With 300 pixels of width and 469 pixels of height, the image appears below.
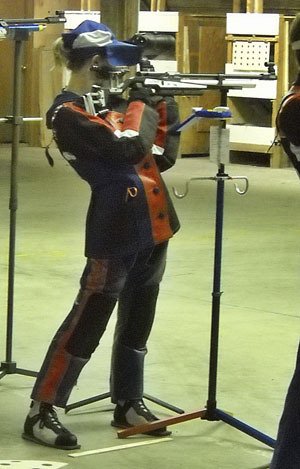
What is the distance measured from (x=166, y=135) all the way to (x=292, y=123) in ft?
3.82

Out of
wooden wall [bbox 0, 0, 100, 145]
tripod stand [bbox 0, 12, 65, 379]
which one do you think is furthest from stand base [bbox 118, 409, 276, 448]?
wooden wall [bbox 0, 0, 100, 145]

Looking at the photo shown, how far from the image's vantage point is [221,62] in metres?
15.5

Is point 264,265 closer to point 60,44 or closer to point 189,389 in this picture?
point 189,389

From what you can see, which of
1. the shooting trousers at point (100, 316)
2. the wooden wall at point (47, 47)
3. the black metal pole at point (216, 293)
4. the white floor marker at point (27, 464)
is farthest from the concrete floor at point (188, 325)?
the wooden wall at point (47, 47)

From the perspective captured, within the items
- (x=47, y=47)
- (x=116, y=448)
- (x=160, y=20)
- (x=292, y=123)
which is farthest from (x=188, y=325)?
(x=47, y=47)

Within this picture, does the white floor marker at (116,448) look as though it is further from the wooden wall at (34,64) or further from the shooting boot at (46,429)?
the wooden wall at (34,64)

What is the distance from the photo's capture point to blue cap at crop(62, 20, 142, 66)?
415cm

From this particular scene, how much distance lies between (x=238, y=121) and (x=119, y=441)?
10.7 meters

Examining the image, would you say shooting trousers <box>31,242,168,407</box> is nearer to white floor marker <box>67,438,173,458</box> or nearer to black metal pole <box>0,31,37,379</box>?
white floor marker <box>67,438,173,458</box>

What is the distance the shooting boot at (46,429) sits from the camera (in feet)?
13.7

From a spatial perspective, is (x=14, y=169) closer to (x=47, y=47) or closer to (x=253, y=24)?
(x=253, y=24)

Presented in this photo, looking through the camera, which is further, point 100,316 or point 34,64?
point 34,64

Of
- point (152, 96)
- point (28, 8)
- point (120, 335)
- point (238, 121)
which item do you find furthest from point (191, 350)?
point (28, 8)

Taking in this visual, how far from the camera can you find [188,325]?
20.3ft
